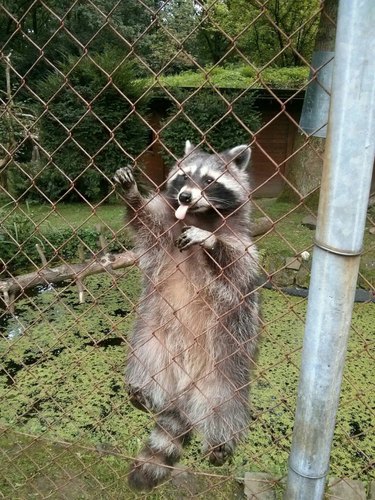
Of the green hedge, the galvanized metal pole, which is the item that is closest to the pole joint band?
the galvanized metal pole

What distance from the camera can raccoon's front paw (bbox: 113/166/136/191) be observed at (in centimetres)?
187

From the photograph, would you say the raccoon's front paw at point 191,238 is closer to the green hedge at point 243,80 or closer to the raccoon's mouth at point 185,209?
the raccoon's mouth at point 185,209

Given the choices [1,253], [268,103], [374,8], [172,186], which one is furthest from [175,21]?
[374,8]

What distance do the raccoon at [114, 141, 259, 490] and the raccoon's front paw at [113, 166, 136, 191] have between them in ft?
0.07

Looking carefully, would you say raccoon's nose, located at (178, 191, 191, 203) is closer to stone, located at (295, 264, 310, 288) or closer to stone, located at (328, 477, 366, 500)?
stone, located at (328, 477, 366, 500)

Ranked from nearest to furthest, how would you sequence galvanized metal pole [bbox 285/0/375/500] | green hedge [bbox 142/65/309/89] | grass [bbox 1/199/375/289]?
galvanized metal pole [bbox 285/0/375/500] → grass [bbox 1/199/375/289] → green hedge [bbox 142/65/309/89]

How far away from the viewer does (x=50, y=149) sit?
823cm

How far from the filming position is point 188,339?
6.88 ft

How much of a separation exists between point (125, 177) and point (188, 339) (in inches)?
28.4

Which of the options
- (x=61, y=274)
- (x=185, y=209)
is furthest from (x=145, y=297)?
(x=61, y=274)

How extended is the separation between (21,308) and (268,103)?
6.65 metres

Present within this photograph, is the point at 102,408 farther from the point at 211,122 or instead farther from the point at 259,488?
the point at 211,122

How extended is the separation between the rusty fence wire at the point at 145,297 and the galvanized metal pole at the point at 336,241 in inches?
5.3

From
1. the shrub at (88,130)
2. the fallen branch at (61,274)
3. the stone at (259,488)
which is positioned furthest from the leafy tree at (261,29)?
the stone at (259,488)
